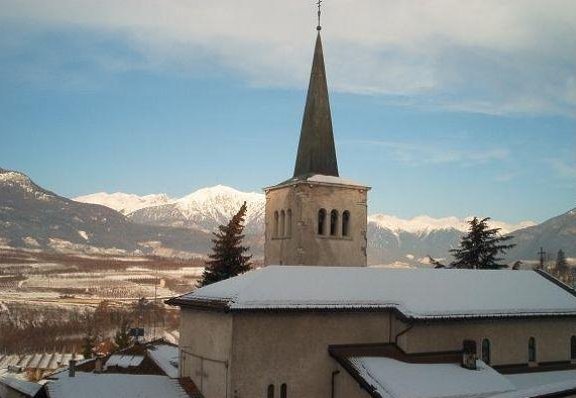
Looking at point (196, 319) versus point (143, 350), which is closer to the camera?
point (196, 319)

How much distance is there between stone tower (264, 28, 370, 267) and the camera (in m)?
30.2

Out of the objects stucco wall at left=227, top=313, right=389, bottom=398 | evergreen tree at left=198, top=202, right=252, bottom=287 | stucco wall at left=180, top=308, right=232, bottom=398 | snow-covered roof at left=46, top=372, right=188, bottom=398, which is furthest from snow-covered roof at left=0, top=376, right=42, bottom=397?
evergreen tree at left=198, top=202, right=252, bottom=287

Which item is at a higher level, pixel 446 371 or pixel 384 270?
pixel 384 270

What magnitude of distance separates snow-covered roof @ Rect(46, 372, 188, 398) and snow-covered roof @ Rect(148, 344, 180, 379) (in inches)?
143

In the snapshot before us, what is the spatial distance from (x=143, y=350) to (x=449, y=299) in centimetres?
2336

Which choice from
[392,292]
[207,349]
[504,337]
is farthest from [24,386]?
Result: [504,337]

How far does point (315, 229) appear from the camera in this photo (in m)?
30.2

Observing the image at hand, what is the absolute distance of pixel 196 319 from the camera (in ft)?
82.3

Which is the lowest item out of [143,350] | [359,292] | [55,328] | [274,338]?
[55,328]

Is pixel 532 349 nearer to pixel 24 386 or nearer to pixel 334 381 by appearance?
pixel 334 381

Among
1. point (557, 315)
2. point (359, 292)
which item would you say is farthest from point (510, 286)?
point (359, 292)

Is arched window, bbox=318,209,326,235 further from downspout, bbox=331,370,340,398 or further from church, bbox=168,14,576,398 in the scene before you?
downspout, bbox=331,370,340,398

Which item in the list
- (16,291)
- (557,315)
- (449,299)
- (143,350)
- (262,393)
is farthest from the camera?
(16,291)

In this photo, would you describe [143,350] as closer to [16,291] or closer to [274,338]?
[274,338]
